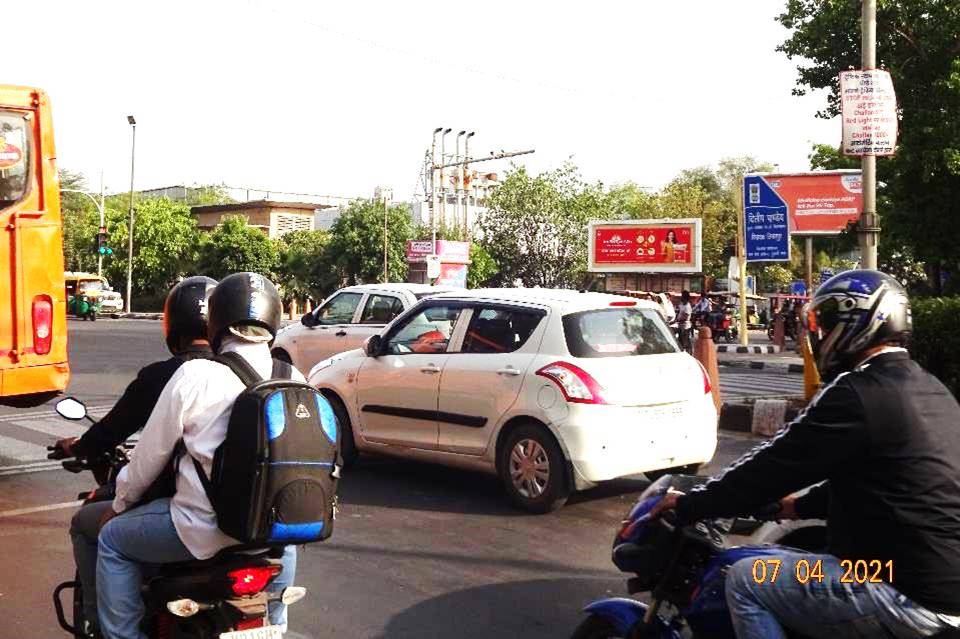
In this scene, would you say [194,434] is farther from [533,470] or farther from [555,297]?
[555,297]

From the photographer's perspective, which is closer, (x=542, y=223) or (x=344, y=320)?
(x=344, y=320)

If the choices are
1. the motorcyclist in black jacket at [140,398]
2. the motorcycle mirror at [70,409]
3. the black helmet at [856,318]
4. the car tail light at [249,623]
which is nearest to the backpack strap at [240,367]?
the motorcyclist in black jacket at [140,398]

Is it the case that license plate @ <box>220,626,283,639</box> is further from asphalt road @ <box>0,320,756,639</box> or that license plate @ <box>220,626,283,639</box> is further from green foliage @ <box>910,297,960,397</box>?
green foliage @ <box>910,297,960,397</box>

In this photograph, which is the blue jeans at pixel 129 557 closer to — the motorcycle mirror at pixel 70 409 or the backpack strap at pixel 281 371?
the backpack strap at pixel 281 371

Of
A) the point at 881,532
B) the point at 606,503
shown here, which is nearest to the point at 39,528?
the point at 606,503

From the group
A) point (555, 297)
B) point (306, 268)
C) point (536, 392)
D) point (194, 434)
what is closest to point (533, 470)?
point (536, 392)

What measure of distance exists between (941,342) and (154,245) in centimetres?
5651

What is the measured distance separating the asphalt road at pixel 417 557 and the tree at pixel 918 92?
10434mm

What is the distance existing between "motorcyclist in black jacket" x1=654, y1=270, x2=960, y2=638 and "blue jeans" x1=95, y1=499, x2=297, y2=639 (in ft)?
5.04

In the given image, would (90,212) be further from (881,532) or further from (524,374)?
(881,532)

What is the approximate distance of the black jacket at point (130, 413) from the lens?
3564mm

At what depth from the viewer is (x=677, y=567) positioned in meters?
3.00

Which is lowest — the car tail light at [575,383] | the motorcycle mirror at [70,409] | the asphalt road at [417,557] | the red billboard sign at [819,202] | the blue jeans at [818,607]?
the asphalt road at [417,557]

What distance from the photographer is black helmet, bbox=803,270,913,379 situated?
277 cm
